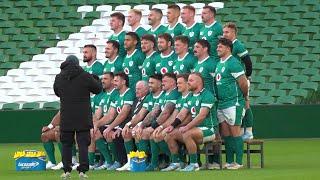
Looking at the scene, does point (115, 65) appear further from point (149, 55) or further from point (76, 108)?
point (76, 108)

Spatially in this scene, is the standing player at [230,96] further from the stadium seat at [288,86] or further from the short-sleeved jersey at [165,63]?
the stadium seat at [288,86]

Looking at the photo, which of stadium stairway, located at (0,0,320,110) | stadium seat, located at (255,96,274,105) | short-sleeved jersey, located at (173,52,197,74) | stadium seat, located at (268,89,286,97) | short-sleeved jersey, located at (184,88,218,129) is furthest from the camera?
stadium stairway, located at (0,0,320,110)

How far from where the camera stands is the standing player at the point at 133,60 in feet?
53.8

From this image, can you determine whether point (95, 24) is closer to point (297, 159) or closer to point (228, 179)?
point (297, 159)

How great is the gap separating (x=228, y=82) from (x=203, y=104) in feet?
1.86

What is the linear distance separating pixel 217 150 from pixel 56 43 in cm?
1288

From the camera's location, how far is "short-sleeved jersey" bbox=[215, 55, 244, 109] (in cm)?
1548

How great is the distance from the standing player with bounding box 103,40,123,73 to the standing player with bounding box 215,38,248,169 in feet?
6.05

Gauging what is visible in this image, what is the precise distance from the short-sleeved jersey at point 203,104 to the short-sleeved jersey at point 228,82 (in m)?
0.24

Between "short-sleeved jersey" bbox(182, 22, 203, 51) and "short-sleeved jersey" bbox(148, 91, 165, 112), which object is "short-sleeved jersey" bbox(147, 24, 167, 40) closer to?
"short-sleeved jersey" bbox(182, 22, 203, 51)

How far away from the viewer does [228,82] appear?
612 inches

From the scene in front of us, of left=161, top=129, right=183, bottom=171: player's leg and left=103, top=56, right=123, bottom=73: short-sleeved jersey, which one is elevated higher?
left=103, top=56, right=123, bottom=73: short-sleeved jersey

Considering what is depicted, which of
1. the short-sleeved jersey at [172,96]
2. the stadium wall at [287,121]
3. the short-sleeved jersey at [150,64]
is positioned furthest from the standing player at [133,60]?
the stadium wall at [287,121]

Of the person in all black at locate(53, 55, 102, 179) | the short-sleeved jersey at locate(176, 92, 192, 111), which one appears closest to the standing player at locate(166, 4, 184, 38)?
the short-sleeved jersey at locate(176, 92, 192, 111)
